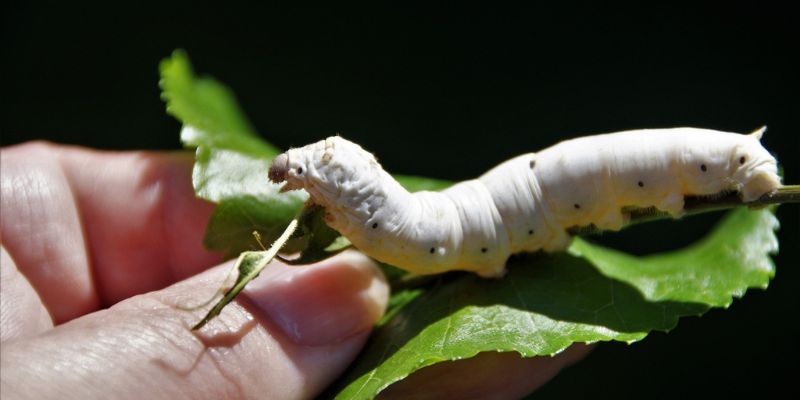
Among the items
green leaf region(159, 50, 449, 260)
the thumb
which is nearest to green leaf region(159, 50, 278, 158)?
green leaf region(159, 50, 449, 260)

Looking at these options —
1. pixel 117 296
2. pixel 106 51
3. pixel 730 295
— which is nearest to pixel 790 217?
pixel 730 295

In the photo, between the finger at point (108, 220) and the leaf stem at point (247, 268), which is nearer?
the leaf stem at point (247, 268)

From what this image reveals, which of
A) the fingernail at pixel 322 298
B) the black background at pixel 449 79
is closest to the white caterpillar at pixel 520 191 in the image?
the fingernail at pixel 322 298

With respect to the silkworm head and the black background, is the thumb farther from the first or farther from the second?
the black background

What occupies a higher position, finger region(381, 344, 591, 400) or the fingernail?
the fingernail

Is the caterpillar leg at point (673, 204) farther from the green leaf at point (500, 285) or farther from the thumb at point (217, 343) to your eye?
the thumb at point (217, 343)
